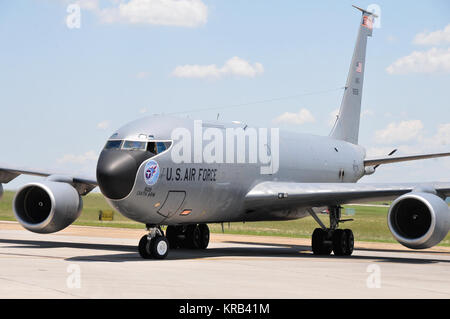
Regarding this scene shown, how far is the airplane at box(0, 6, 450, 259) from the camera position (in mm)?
19891

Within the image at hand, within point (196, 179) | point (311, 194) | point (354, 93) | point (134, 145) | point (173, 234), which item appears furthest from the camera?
point (354, 93)

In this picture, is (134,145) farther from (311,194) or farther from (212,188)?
(311,194)

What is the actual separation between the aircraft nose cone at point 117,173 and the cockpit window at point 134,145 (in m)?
0.27

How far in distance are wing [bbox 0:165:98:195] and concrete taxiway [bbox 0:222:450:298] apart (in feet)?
7.77

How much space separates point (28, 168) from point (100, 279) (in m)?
13.4

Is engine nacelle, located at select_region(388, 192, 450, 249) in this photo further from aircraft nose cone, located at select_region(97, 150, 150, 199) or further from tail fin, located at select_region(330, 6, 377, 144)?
tail fin, located at select_region(330, 6, 377, 144)

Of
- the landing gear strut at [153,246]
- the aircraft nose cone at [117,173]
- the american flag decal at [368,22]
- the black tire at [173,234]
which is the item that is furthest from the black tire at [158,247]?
the american flag decal at [368,22]

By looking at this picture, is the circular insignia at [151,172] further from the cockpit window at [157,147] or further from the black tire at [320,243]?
the black tire at [320,243]

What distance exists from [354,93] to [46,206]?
15.3m

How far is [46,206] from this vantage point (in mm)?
24766

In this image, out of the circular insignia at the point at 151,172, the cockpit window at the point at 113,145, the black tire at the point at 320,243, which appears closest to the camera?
the circular insignia at the point at 151,172

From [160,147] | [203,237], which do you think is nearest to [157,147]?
[160,147]

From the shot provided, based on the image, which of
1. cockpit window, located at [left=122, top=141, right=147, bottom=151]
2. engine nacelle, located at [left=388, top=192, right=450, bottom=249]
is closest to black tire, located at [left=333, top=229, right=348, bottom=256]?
engine nacelle, located at [left=388, top=192, right=450, bottom=249]

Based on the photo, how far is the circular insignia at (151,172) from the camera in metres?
19.6
